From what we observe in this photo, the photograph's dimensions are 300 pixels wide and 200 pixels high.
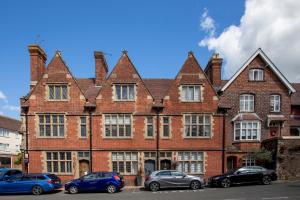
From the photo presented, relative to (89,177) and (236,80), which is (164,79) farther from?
(89,177)

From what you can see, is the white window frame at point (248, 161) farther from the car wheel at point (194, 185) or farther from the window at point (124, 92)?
the window at point (124, 92)

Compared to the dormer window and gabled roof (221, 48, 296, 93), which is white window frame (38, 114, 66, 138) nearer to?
the dormer window

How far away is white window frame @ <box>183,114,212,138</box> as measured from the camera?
78.7ft

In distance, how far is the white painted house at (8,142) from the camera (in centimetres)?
5233

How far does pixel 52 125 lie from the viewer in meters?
23.7

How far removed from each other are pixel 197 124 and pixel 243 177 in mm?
6012

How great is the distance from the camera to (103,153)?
77.3 feet

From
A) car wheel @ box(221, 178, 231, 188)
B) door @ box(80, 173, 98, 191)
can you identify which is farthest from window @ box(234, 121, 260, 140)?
door @ box(80, 173, 98, 191)

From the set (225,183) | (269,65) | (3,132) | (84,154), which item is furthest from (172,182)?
(3,132)

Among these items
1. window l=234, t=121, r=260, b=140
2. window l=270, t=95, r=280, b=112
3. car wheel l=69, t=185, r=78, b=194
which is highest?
window l=270, t=95, r=280, b=112

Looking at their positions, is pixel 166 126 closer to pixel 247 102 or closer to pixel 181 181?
pixel 181 181

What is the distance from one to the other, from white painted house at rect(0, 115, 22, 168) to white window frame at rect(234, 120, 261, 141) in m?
44.6

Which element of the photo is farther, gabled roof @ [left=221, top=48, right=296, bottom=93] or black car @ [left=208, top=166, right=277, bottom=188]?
gabled roof @ [left=221, top=48, right=296, bottom=93]

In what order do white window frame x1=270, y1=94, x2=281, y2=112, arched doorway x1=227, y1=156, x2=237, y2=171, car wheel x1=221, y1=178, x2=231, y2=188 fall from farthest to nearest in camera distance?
white window frame x1=270, y1=94, x2=281, y2=112 < arched doorway x1=227, y1=156, x2=237, y2=171 < car wheel x1=221, y1=178, x2=231, y2=188
